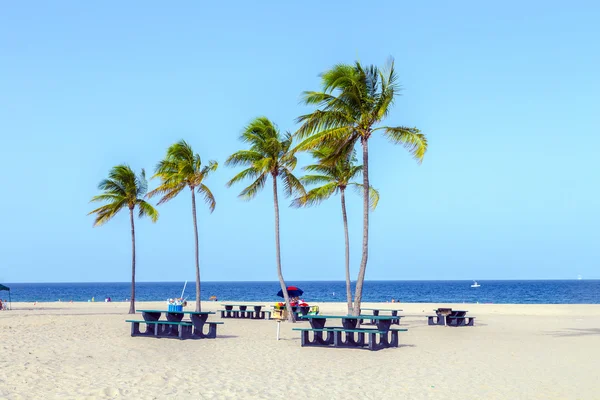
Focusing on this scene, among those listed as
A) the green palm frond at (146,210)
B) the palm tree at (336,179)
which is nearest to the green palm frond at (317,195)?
the palm tree at (336,179)

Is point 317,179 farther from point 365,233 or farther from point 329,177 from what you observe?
point 365,233

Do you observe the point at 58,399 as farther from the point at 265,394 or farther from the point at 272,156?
the point at 272,156

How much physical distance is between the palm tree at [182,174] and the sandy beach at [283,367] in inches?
407

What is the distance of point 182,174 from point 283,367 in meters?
17.1

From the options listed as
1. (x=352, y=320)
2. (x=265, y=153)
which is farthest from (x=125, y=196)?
(x=352, y=320)

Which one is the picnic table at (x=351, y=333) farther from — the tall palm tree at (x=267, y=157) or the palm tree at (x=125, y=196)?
the palm tree at (x=125, y=196)

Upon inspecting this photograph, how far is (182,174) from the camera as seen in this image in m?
27.4

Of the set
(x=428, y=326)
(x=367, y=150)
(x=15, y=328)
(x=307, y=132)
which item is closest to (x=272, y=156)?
(x=307, y=132)

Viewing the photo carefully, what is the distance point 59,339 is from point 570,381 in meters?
12.0

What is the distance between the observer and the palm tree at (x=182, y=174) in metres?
27.6

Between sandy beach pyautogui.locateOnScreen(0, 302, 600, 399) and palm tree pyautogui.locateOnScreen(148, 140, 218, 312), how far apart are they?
1034cm

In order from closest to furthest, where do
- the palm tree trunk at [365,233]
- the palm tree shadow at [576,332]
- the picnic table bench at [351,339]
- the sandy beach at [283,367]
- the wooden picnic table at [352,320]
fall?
the sandy beach at [283,367] < the picnic table bench at [351,339] < the wooden picnic table at [352,320] < the palm tree trunk at [365,233] < the palm tree shadow at [576,332]

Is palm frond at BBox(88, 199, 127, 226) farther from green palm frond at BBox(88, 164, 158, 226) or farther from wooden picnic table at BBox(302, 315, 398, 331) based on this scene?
wooden picnic table at BBox(302, 315, 398, 331)

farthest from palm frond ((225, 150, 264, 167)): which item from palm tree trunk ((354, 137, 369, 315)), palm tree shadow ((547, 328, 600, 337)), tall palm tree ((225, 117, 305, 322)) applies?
palm tree shadow ((547, 328, 600, 337))
